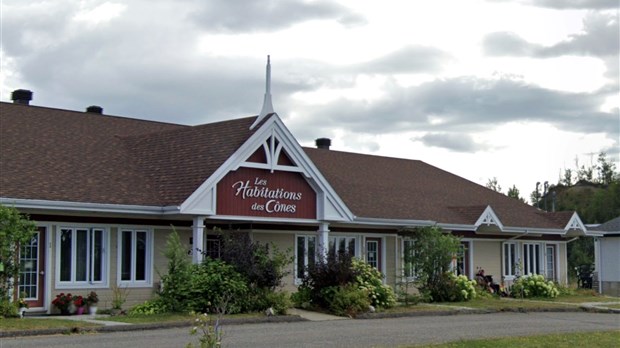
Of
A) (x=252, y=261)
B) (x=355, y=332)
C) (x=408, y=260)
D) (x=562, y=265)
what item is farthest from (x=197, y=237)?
(x=562, y=265)

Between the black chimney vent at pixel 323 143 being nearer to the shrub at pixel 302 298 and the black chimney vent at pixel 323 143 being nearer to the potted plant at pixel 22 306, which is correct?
the shrub at pixel 302 298

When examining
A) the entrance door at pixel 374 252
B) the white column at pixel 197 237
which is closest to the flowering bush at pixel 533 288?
the entrance door at pixel 374 252

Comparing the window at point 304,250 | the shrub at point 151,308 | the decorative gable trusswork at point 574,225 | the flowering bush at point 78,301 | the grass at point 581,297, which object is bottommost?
the grass at point 581,297

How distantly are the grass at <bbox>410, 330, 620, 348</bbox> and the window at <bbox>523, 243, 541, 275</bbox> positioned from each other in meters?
19.1

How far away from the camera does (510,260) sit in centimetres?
3866

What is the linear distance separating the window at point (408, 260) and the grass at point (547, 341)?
402 inches

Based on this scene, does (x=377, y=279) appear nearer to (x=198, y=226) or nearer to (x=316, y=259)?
(x=316, y=259)

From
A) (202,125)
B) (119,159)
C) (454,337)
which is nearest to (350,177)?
(202,125)

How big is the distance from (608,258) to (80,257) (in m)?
27.3

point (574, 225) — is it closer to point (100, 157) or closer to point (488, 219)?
point (488, 219)

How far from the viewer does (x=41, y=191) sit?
2359cm

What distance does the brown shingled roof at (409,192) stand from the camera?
34188 millimetres

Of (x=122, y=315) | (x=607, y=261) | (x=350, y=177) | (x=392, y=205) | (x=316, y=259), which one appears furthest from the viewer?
(x=607, y=261)

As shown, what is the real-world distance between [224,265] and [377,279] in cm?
577
